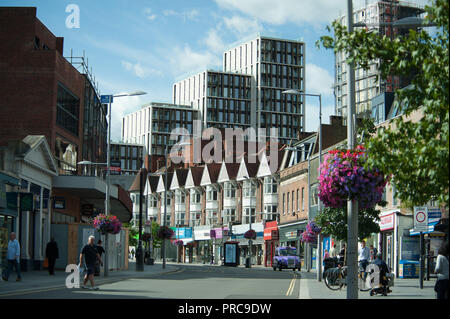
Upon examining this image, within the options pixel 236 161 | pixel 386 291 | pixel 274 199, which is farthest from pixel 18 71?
pixel 236 161

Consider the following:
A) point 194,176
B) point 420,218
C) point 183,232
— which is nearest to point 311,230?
point 420,218

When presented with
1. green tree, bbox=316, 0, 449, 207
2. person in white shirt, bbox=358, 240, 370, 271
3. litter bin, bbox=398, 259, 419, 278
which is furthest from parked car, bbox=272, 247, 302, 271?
green tree, bbox=316, 0, 449, 207

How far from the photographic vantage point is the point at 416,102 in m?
12.6

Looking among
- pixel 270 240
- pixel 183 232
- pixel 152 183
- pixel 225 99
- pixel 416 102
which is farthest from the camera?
pixel 225 99

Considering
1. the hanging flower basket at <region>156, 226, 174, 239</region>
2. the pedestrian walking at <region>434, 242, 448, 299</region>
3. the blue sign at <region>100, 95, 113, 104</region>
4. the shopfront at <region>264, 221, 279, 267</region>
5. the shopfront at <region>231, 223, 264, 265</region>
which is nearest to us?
the pedestrian walking at <region>434, 242, 448, 299</region>

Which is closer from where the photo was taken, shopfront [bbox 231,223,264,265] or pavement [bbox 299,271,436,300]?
pavement [bbox 299,271,436,300]

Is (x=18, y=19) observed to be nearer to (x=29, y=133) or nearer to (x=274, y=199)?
(x=29, y=133)

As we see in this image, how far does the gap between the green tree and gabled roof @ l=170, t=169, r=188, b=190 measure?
106735 millimetres

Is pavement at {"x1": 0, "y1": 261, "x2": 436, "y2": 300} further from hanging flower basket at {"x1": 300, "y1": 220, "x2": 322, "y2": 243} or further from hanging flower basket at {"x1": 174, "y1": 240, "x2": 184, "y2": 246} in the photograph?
hanging flower basket at {"x1": 174, "y1": 240, "x2": 184, "y2": 246}

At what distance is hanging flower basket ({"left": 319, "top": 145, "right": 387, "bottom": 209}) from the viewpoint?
1465 cm

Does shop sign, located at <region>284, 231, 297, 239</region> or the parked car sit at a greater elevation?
shop sign, located at <region>284, 231, 297, 239</region>

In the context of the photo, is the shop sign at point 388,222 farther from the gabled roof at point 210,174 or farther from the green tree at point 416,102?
the gabled roof at point 210,174

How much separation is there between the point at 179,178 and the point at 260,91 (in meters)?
43.4

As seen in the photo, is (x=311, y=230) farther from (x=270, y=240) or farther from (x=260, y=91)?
(x=260, y=91)
